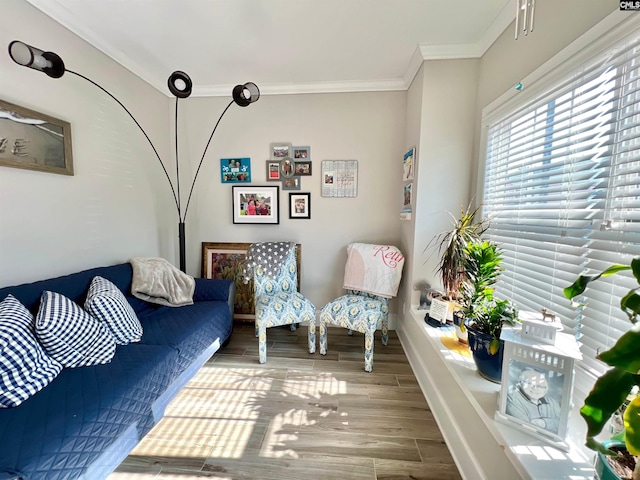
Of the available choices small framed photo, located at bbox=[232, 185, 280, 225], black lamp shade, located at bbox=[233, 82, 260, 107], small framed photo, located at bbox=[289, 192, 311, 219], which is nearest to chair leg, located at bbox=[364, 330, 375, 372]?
small framed photo, located at bbox=[289, 192, 311, 219]

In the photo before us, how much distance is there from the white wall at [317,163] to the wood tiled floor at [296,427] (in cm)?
103

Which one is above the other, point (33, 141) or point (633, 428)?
point (33, 141)

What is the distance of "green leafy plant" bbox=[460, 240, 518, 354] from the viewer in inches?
49.6

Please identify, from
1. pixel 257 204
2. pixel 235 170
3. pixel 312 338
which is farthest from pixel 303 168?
pixel 312 338

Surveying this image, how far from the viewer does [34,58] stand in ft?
4.66

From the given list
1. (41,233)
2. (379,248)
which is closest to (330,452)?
(379,248)

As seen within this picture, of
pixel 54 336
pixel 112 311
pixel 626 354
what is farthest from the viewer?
pixel 112 311

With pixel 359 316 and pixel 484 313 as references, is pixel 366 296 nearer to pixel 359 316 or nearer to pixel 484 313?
pixel 359 316

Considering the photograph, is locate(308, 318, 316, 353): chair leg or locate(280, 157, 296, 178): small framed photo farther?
locate(280, 157, 296, 178): small framed photo

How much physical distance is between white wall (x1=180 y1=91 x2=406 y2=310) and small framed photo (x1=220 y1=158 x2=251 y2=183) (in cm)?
6

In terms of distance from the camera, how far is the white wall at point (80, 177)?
1568 millimetres

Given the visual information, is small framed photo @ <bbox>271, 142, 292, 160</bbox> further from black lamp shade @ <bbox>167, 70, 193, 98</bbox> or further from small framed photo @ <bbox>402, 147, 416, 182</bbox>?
small framed photo @ <bbox>402, 147, 416, 182</bbox>

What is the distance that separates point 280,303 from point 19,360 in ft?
4.98

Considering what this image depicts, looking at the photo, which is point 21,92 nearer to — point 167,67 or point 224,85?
point 167,67
